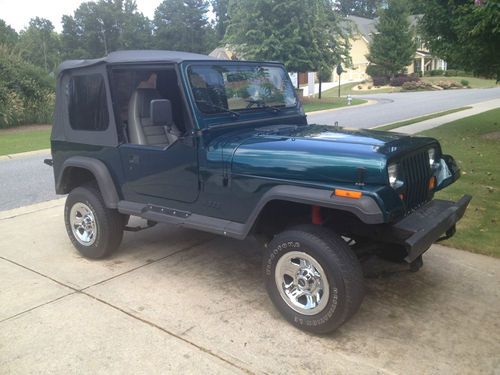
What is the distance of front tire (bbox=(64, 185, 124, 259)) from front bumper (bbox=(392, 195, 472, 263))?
270cm

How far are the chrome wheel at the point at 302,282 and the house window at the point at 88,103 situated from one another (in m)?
2.25

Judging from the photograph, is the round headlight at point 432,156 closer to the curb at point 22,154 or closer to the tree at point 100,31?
the curb at point 22,154

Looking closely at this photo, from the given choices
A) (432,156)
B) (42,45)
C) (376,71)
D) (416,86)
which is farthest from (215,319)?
(42,45)

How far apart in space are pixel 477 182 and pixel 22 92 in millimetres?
19406

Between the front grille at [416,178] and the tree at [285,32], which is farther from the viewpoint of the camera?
the tree at [285,32]

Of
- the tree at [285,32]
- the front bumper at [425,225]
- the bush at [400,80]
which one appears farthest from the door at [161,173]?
the bush at [400,80]

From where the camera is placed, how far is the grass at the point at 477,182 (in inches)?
194

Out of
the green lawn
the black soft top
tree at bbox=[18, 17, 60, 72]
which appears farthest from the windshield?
tree at bbox=[18, 17, 60, 72]

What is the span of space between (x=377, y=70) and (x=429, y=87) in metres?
7.85

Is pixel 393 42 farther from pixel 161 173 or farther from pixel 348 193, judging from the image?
pixel 348 193

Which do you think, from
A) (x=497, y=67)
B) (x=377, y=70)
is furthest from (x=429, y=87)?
(x=497, y=67)

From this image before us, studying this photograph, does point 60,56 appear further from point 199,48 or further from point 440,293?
point 440,293

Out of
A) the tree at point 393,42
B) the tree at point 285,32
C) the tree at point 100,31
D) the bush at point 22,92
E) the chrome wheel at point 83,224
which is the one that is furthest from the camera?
the tree at point 100,31

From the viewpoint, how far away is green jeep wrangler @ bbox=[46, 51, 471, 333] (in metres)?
3.19
